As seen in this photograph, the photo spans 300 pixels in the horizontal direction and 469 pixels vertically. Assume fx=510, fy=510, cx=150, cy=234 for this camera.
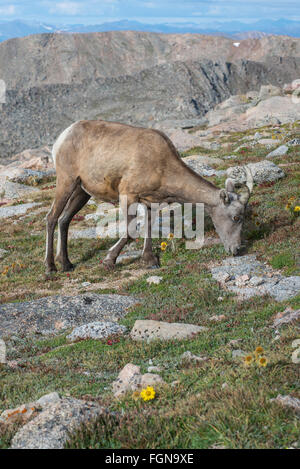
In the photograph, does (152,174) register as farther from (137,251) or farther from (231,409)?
(231,409)

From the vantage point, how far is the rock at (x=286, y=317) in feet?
26.6

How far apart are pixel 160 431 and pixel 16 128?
196 m

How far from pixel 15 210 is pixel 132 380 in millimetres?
17800

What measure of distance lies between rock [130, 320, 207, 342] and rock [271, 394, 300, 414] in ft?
11.8

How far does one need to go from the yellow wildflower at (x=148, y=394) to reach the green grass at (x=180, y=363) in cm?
9

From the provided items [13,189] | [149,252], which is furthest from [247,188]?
[13,189]

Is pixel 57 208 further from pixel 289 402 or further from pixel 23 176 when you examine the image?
pixel 23 176

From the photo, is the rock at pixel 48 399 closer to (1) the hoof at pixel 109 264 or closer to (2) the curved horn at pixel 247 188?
(1) the hoof at pixel 109 264

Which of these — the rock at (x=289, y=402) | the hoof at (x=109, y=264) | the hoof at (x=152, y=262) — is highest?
the rock at (x=289, y=402)

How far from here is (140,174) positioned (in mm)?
13461

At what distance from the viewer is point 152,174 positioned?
44.1 ft

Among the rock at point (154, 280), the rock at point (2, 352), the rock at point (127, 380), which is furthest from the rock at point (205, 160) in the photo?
the rock at point (127, 380)

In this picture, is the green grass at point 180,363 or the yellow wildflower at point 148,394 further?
the yellow wildflower at point 148,394

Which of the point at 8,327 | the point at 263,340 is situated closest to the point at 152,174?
the point at 8,327
